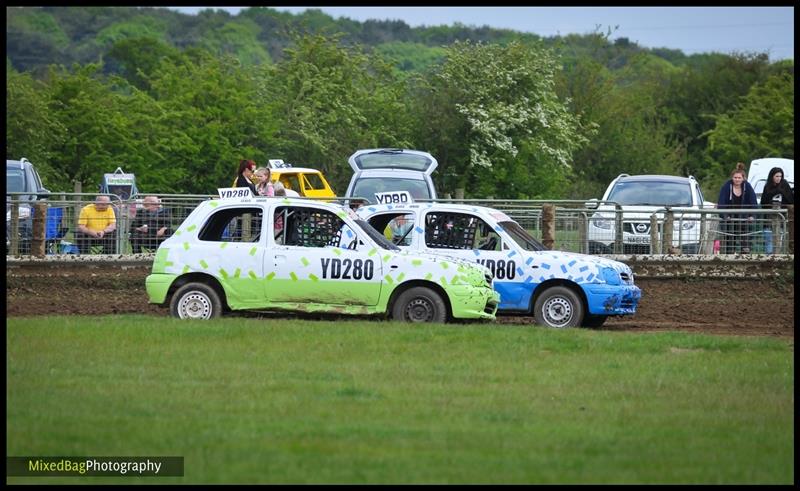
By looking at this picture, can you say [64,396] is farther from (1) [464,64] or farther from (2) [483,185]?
(1) [464,64]

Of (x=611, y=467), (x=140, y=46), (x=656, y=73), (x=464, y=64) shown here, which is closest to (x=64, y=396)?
(x=611, y=467)

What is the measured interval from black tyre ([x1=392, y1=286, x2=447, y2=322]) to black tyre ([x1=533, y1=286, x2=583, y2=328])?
1.57 meters

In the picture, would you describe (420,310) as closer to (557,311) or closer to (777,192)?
(557,311)

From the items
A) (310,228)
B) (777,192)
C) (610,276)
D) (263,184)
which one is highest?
(777,192)

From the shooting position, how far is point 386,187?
31594 mm

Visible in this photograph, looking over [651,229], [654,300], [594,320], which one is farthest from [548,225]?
[594,320]

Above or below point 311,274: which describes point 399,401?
below

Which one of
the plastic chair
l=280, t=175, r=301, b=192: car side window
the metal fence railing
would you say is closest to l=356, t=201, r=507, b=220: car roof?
the metal fence railing

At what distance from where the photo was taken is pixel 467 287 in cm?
1812

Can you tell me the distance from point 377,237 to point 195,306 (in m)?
2.43

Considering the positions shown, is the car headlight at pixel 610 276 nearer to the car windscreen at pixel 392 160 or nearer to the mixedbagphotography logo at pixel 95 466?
the mixedbagphotography logo at pixel 95 466

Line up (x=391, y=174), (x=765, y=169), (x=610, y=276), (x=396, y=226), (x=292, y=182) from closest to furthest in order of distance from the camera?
(x=610, y=276) → (x=396, y=226) → (x=391, y=174) → (x=765, y=169) → (x=292, y=182)

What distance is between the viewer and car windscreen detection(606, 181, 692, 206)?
30.3 meters

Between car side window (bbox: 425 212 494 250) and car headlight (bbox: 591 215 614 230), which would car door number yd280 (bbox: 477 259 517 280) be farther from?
car headlight (bbox: 591 215 614 230)
